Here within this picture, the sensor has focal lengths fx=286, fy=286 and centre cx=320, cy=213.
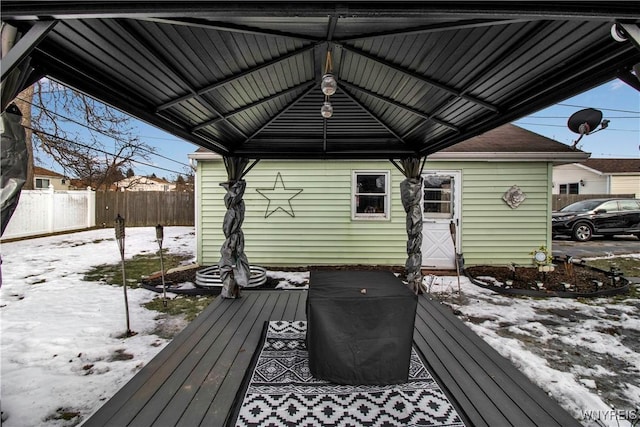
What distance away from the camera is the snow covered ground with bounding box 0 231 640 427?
2316mm

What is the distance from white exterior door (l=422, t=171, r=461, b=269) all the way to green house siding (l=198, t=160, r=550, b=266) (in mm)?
191

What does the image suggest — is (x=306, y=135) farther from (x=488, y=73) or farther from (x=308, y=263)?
(x=308, y=263)

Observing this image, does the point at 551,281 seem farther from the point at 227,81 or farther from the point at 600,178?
the point at 600,178

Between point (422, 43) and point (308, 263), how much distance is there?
5.36 m

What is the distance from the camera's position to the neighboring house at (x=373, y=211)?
6.50 m

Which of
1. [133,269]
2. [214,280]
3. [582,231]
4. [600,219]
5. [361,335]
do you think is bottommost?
[133,269]

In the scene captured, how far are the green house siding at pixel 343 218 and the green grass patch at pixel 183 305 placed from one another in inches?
75.5

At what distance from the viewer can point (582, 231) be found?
33.9ft

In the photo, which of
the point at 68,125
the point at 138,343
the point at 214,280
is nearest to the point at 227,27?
the point at 138,343

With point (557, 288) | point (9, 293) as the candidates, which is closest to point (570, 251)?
point (557, 288)

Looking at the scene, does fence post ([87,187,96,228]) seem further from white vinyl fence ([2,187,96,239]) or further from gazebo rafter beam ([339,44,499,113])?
gazebo rafter beam ([339,44,499,113])

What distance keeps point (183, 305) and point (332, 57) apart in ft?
13.4

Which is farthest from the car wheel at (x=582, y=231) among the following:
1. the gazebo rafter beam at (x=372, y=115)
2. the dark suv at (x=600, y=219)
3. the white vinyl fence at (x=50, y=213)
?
the white vinyl fence at (x=50, y=213)

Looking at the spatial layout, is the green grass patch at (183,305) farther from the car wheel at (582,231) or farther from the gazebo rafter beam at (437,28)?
the car wheel at (582,231)
